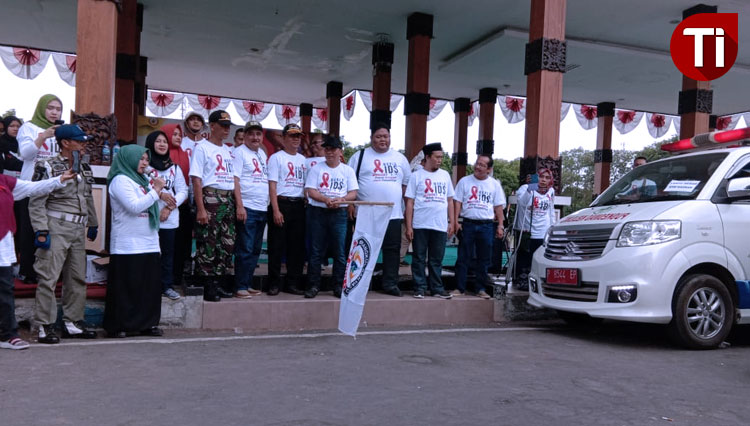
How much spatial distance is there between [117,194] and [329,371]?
2401mm

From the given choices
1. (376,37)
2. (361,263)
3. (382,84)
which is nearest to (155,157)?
(361,263)

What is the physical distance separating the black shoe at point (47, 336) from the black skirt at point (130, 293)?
1.42 feet

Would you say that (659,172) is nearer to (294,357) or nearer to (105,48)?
(294,357)

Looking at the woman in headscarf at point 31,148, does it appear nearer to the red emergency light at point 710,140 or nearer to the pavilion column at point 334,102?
the red emergency light at point 710,140

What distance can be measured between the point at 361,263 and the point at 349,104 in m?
15.9

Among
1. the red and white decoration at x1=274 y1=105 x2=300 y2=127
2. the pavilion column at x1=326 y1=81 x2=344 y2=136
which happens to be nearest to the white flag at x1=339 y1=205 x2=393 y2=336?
the pavilion column at x1=326 y1=81 x2=344 y2=136

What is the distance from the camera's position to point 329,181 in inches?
241

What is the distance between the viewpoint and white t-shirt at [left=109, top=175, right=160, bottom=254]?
4.89m

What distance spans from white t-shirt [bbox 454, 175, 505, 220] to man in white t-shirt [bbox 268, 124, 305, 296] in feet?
6.25

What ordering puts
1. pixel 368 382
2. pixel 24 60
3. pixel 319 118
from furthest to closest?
pixel 319 118 → pixel 24 60 → pixel 368 382

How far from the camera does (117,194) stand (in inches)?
193

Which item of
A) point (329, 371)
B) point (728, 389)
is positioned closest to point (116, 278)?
point (329, 371)

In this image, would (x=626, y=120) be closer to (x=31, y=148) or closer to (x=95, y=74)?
(x=95, y=74)

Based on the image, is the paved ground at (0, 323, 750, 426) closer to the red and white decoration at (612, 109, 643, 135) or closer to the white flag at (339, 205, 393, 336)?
the white flag at (339, 205, 393, 336)
